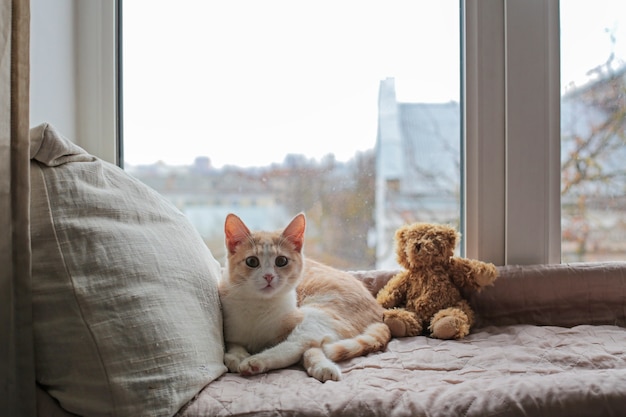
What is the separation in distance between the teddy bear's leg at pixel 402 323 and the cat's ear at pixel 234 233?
0.48m

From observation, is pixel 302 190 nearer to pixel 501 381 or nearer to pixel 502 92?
pixel 502 92

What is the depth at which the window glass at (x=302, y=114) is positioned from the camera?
67.3 inches

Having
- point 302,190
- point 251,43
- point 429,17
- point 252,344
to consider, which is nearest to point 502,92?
point 429,17

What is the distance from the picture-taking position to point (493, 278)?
150 centimetres

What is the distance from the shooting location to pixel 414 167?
5.83ft

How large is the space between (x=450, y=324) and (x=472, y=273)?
0.21 meters

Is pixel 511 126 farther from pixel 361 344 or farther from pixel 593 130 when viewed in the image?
pixel 361 344

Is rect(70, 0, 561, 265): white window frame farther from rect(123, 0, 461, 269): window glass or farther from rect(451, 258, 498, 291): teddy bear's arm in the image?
rect(451, 258, 498, 291): teddy bear's arm

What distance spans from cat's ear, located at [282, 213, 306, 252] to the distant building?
1.71 ft

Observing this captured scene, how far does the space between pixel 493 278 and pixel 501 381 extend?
0.55 m

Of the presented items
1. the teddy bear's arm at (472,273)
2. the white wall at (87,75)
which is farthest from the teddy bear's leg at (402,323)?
the white wall at (87,75)

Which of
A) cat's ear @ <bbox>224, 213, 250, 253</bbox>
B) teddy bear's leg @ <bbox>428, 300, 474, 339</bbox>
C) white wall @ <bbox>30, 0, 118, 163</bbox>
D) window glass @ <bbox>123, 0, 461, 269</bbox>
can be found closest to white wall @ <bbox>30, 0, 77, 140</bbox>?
white wall @ <bbox>30, 0, 118, 163</bbox>

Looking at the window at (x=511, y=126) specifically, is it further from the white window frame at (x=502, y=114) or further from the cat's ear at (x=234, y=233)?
the cat's ear at (x=234, y=233)

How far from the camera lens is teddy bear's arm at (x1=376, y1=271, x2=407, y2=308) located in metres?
1.53
